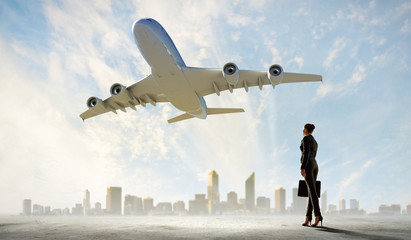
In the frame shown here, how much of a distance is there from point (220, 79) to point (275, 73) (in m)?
6.46

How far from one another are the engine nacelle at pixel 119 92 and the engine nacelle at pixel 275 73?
1643cm

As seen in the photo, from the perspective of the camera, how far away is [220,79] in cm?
3028

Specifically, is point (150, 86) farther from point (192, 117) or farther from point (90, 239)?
point (90, 239)

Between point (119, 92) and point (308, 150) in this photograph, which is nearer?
point (308, 150)

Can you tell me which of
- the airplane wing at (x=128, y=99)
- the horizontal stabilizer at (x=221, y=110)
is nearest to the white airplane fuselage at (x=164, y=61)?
the airplane wing at (x=128, y=99)

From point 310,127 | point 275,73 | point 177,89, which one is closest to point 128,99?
point 177,89

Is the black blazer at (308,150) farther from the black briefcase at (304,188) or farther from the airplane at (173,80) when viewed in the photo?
the airplane at (173,80)

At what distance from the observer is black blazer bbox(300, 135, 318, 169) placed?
10.2 metres

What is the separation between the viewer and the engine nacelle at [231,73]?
87.7ft

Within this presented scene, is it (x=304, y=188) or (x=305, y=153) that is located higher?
(x=305, y=153)

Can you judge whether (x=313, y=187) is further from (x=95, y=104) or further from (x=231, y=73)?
(x=95, y=104)

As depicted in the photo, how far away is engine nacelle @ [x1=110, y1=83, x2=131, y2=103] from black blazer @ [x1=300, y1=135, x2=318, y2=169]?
83.3 feet

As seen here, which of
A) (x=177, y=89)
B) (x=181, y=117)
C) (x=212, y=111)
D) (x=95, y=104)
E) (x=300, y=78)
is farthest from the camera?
(x=181, y=117)

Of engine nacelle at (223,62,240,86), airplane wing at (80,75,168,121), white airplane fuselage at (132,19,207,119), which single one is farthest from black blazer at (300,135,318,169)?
airplane wing at (80,75,168,121)
